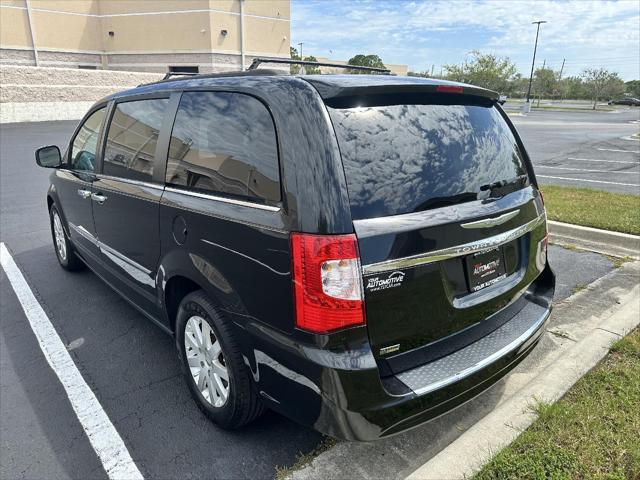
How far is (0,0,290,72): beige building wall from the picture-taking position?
1455 inches

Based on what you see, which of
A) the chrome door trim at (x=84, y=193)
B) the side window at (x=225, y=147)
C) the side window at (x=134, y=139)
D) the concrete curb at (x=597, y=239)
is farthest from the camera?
the concrete curb at (x=597, y=239)

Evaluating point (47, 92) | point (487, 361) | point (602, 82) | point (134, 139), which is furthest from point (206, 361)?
point (602, 82)

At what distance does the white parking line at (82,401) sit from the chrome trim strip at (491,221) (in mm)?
2006

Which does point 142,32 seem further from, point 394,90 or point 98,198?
point 394,90

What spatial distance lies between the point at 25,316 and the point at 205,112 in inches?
108

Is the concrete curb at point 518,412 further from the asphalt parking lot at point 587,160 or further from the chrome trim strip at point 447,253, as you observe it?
the asphalt parking lot at point 587,160

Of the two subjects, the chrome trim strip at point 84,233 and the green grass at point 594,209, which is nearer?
the chrome trim strip at point 84,233

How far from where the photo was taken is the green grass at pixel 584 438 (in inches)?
84.7

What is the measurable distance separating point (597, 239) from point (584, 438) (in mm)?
4087

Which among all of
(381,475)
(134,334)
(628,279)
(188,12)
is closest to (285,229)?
(381,475)

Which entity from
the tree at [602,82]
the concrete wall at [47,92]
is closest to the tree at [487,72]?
the tree at [602,82]

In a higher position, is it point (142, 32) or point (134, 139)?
point (142, 32)

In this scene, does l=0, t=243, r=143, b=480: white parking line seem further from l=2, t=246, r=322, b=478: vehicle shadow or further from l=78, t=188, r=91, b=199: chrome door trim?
l=78, t=188, r=91, b=199: chrome door trim

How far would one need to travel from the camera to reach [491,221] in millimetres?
2258
